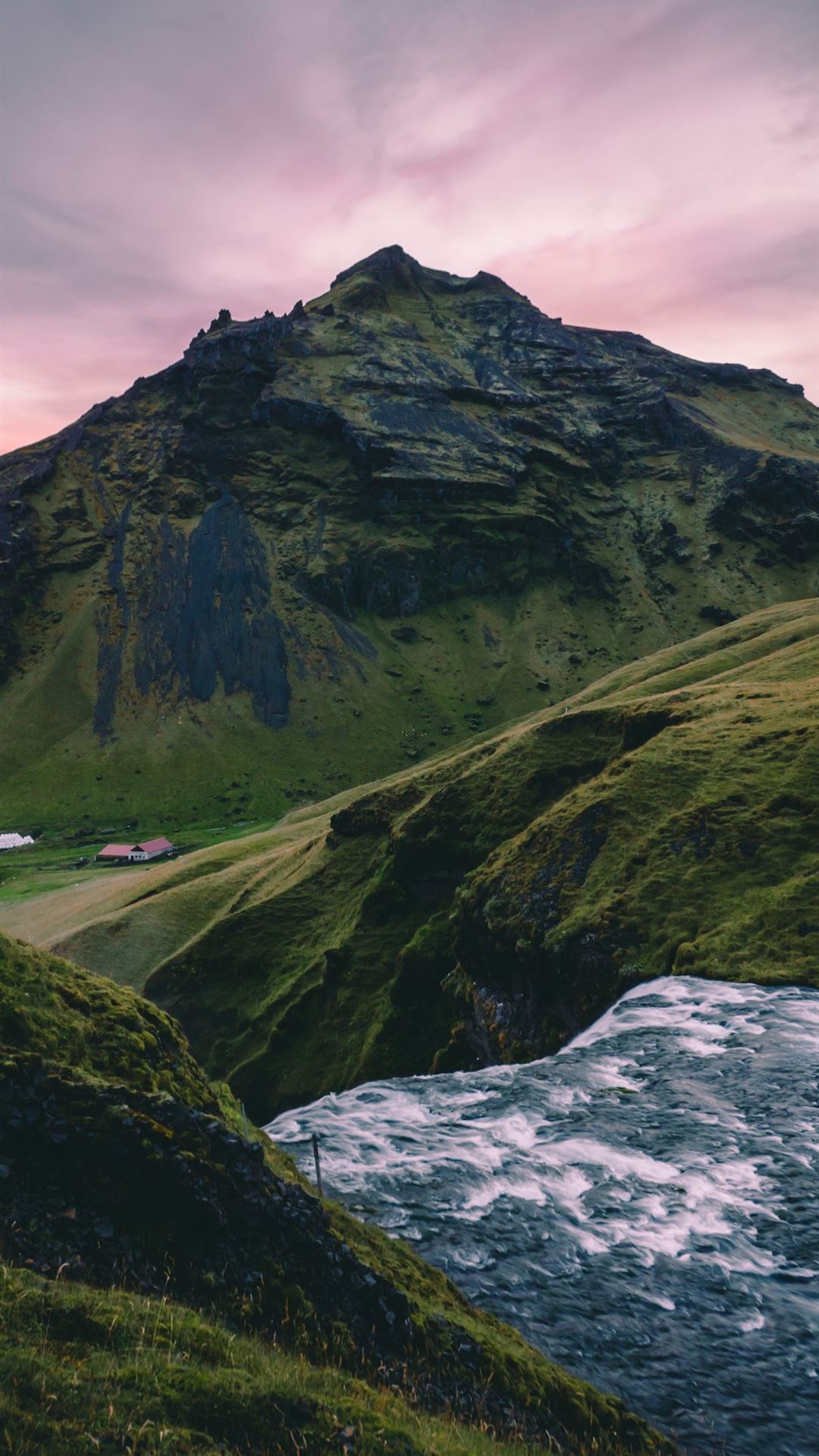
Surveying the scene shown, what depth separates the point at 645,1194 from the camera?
21438mm

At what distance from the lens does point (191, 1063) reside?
1938 centimetres

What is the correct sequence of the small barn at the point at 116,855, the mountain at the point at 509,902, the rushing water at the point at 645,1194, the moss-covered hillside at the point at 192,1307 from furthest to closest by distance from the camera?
the small barn at the point at 116,855
the mountain at the point at 509,902
the rushing water at the point at 645,1194
the moss-covered hillside at the point at 192,1307

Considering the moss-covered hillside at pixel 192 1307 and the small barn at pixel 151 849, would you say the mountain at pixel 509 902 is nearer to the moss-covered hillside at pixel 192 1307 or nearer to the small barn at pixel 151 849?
the moss-covered hillside at pixel 192 1307

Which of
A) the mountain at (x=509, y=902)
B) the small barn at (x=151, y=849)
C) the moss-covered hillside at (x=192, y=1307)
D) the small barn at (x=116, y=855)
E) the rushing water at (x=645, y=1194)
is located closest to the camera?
the moss-covered hillside at (x=192, y=1307)

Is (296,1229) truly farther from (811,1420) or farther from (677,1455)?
(811,1420)

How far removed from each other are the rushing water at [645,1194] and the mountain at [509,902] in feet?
22.7

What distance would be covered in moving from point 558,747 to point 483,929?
22.4 metres

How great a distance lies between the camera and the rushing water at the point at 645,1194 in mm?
15859

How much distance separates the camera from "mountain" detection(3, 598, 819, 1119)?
128ft

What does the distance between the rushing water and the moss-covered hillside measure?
6.45 ft

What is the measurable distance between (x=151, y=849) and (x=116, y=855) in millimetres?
7825

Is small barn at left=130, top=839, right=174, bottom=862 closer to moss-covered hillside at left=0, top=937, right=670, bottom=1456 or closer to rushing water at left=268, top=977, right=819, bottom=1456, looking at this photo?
rushing water at left=268, top=977, right=819, bottom=1456

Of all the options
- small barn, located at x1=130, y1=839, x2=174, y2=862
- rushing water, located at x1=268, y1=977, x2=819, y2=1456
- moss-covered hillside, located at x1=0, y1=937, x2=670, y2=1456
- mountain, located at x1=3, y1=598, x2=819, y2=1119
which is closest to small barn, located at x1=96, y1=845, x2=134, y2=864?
small barn, located at x1=130, y1=839, x2=174, y2=862

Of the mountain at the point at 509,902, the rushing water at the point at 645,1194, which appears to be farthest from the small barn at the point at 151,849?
the rushing water at the point at 645,1194
